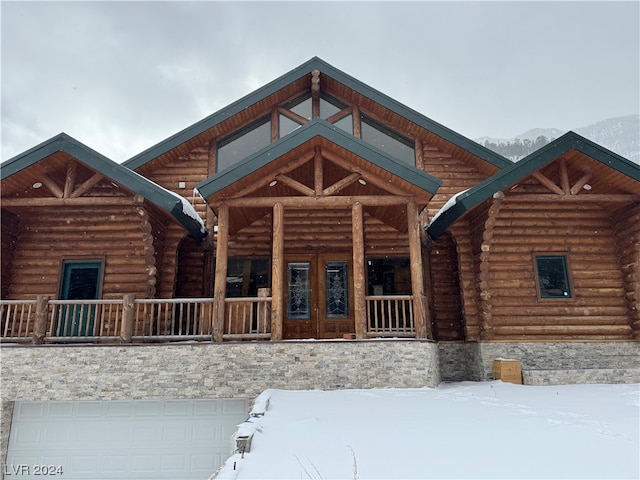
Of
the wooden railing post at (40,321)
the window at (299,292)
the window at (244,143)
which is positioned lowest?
the wooden railing post at (40,321)

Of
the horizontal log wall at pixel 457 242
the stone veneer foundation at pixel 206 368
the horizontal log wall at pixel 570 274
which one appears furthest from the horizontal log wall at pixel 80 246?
the horizontal log wall at pixel 570 274

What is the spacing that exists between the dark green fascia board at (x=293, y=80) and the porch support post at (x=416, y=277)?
3712 millimetres

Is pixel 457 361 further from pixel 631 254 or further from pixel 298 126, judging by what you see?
pixel 298 126

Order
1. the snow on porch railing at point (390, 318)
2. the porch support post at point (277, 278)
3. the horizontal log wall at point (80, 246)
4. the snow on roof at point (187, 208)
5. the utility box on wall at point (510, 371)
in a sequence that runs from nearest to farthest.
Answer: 1. the porch support post at point (277, 278)
2. the snow on porch railing at point (390, 318)
3. the utility box on wall at point (510, 371)
4. the snow on roof at point (187, 208)
5. the horizontal log wall at point (80, 246)

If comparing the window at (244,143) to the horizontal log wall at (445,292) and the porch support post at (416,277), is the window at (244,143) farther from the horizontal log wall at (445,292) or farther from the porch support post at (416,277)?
the horizontal log wall at (445,292)

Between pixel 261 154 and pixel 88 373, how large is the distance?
17.4 feet

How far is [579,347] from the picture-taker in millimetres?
10930

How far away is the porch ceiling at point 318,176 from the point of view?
29.6ft

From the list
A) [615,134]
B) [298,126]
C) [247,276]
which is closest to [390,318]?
[247,276]

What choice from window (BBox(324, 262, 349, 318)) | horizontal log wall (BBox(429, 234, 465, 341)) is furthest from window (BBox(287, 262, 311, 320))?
horizontal log wall (BBox(429, 234, 465, 341))

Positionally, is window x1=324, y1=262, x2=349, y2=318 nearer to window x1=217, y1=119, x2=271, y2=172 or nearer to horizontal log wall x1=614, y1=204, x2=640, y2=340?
window x1=217, y1=119, x2=271, y2=172

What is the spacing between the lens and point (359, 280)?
29.3ft

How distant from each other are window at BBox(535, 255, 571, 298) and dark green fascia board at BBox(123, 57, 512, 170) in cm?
270

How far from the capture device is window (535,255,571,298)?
37.2ft
